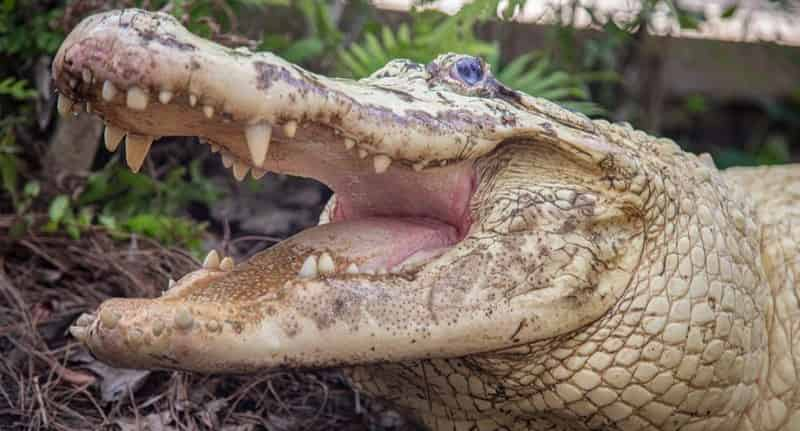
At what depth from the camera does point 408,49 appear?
3.37 metres

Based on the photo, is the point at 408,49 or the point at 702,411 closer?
the point at 702,411

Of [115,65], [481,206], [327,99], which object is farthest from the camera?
[481,206]

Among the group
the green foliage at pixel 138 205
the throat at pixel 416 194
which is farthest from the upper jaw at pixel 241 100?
the green foliage at pixel 138 205

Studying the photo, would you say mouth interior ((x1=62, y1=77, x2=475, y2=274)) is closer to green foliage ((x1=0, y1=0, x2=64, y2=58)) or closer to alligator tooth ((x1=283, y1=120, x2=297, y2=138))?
alligator tooth ((x1=283, y1=120, x2=297, y2=138))

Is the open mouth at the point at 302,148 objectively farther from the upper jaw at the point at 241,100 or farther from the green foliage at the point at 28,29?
the green foliage at the point at 28,29

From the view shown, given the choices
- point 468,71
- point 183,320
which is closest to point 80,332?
point 183,320

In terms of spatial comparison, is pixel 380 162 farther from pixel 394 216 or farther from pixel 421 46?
pixel 421 46

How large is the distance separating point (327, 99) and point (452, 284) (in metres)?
0.42

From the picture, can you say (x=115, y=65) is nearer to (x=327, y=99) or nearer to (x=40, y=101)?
(x=327, y=99)

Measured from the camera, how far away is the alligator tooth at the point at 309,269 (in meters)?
1.70

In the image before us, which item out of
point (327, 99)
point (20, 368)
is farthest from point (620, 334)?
point (20, 368)

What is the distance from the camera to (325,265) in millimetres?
1729

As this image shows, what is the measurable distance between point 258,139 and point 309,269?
0.27m

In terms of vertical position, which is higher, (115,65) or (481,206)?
(115,65)
